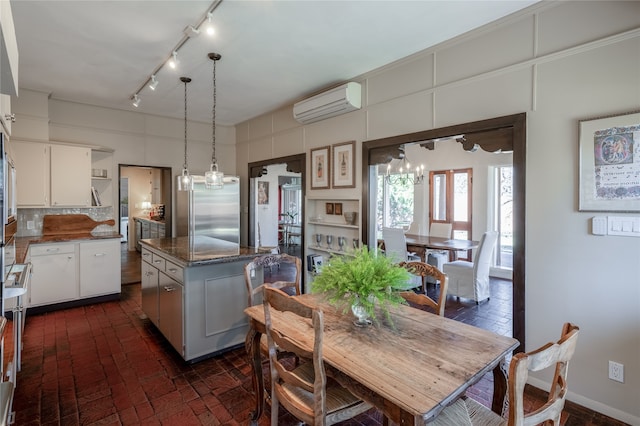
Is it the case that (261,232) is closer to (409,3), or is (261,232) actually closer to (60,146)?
(60,146)

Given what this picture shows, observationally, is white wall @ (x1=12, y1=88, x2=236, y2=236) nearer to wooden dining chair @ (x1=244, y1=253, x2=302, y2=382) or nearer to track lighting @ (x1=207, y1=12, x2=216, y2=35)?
track lighting @ (x1=207, y1=12, x2=216, y2=35)

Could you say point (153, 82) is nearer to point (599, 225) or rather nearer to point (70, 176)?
point (70, 176)

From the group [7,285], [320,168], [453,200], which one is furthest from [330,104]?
[453,200]

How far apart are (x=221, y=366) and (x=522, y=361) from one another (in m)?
2.57

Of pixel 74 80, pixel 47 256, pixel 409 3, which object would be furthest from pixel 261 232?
pixel 409 3

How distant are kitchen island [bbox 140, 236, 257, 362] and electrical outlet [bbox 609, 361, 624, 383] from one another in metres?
2.78

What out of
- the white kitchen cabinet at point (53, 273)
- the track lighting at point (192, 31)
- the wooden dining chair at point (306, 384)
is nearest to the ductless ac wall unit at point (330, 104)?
the track lighting at point (192, 31)

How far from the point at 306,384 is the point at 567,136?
2.40 metres

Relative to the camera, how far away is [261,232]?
7.18 m

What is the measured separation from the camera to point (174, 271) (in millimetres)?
2918

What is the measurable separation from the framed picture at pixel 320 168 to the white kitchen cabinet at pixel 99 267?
9.65 ft

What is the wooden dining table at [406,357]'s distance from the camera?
1136 millimetres

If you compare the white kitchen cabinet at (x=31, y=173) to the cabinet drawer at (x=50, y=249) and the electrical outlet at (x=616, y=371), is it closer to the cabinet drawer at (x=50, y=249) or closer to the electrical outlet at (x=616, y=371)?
the cabinet drawer at (x=50, y=249)

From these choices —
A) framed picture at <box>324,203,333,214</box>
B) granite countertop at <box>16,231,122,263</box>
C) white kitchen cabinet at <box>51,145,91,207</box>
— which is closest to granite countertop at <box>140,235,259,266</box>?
granite countertop at <box>16,231,122,263</box>
